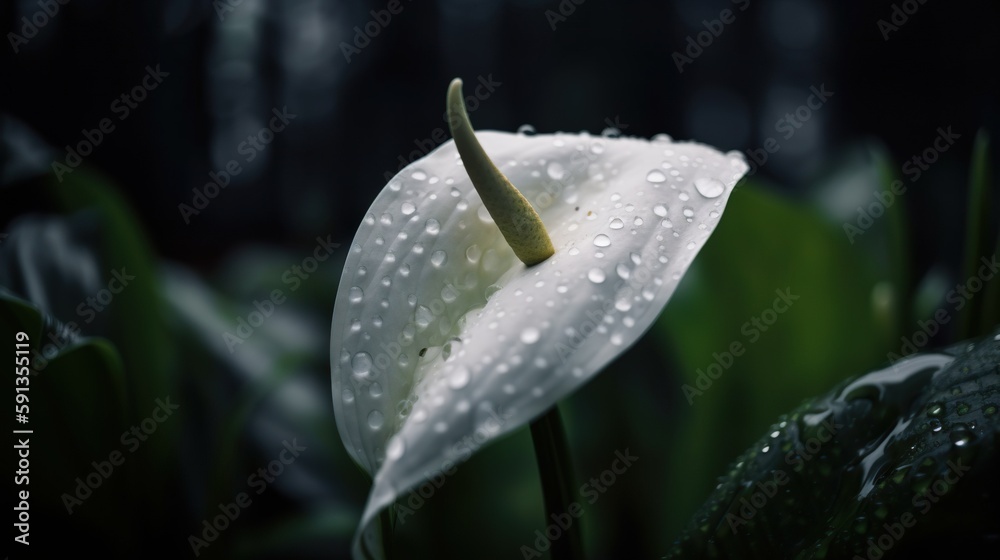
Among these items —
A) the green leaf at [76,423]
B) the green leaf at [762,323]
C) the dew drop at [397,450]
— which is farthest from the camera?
the green leaf at [762,323]

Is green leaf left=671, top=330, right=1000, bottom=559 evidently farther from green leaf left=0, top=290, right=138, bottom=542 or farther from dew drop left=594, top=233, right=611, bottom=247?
green leaf left=0, top=290, right=138, bottom=542

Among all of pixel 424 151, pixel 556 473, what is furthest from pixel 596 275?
pixel 424 151

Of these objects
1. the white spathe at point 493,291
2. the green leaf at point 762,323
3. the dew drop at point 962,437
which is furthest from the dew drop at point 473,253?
the green leaf at point 762,323

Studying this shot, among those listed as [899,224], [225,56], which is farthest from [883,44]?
[225,56]

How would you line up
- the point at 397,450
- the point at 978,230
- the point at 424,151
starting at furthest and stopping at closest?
the point at 424,151 < the point at 978,230 < the point at 397,450

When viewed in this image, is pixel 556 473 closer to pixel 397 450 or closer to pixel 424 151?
pixel 397 450

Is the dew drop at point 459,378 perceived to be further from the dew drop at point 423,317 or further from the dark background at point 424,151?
the dark background at point 424,151
